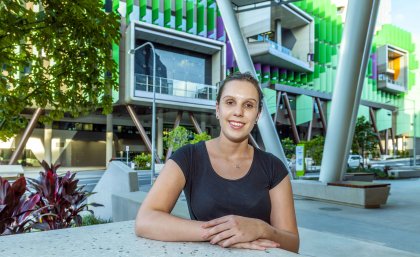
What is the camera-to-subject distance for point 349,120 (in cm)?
1282

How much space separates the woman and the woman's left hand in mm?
335

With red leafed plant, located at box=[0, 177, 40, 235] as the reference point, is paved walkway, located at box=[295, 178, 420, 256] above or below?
below

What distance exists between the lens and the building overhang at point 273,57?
46.1 meters

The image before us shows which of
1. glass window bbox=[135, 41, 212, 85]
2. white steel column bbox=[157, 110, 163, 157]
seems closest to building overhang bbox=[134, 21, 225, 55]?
glass window bbox=[135, 41, 212, 85]

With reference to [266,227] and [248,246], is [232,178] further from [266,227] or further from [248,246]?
[248,246]

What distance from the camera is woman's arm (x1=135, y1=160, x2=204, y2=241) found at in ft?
6.14

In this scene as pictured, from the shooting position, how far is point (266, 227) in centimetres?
192

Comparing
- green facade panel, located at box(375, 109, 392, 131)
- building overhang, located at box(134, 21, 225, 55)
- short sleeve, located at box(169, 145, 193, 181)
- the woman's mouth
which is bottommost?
short sleeve, located at box(169, 145, 193, 181)

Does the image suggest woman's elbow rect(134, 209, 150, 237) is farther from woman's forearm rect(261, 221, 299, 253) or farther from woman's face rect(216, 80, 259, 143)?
woman's face rect(216, 80, 259, 143)

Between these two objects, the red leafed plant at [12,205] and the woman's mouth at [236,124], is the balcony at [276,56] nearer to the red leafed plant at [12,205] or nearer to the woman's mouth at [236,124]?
the red leafed plant at [12,205]

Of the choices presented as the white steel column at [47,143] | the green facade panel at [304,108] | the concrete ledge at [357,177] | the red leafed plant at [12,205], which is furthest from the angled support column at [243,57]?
the green facade panel at [304,108]

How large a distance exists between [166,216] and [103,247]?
1.27 ft

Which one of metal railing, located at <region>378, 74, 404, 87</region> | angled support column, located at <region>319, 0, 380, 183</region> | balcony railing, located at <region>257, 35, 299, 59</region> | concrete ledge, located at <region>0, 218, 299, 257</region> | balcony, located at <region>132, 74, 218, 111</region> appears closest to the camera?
concrete ledge, located at <region>0, 218, 299, 257</region>

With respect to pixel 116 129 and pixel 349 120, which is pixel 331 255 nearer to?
pixel 349 120
